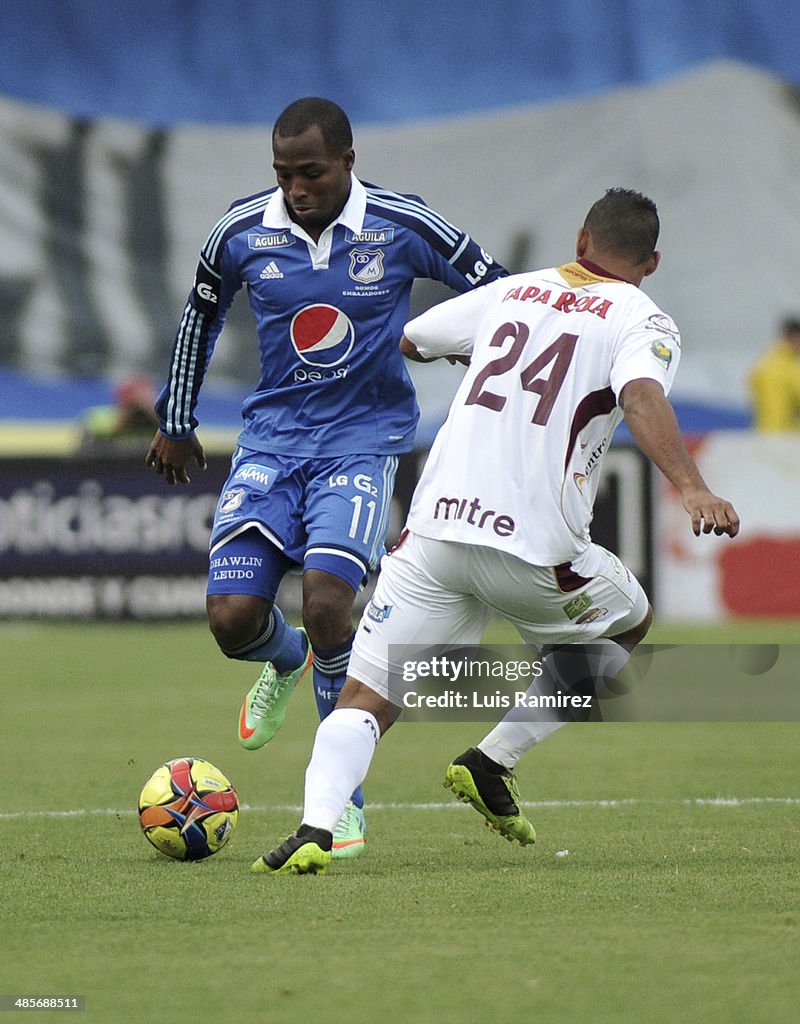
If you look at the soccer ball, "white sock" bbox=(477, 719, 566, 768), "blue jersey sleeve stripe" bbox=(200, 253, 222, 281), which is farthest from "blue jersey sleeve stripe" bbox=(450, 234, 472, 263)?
the soccer ball

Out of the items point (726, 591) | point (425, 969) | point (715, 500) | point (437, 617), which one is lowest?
point (726, 591)

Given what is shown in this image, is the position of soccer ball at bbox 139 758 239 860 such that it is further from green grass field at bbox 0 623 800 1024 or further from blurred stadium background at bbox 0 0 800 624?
blurred stadium background at bbox 0 0 800 624

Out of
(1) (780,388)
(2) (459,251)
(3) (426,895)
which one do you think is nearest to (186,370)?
(2) (459,251)

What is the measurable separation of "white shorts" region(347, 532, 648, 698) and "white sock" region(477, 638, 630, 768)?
31 centimetres

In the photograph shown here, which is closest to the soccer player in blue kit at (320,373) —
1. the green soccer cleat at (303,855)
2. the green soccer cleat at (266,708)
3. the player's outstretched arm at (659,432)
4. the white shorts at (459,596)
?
the green soccer cleat at (266,708)

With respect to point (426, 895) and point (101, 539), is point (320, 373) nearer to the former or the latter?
point (426, 895)

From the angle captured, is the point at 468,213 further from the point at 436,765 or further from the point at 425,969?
the point at 425,969

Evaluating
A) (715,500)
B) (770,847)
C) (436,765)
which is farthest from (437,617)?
(436,765)

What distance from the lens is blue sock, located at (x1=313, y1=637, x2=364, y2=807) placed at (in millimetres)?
6359

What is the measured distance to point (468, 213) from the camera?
2186 centimetres

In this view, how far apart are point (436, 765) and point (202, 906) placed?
366 cm

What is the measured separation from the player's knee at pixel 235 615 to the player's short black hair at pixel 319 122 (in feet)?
4.98

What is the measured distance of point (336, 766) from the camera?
5.39 metres

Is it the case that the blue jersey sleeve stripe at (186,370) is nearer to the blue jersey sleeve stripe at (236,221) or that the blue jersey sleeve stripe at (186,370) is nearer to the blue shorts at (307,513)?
the blue jersey sleeve stripe at (236,221)
